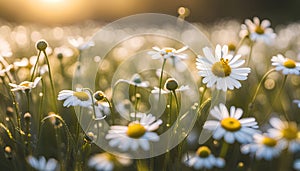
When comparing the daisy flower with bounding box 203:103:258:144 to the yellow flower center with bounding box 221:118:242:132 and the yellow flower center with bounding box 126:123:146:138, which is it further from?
the yellow flower center with bounding box 126:123:146:138

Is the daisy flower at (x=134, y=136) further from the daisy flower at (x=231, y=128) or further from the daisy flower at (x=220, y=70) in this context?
the daisy flower at (x=220, y=70)

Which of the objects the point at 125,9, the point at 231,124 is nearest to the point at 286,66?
the point at 231,124

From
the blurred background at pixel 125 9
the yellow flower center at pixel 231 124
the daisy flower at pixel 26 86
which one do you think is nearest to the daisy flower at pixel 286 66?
the yellow flower center at pixel 231 124

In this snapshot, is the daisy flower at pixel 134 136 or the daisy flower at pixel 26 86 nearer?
the daisy flower at pixel 134 136

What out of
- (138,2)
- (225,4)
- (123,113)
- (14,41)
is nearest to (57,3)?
(138,2)

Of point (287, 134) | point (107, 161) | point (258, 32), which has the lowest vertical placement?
point (107, 161)

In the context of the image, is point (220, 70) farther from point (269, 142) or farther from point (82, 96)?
point (82, 96)

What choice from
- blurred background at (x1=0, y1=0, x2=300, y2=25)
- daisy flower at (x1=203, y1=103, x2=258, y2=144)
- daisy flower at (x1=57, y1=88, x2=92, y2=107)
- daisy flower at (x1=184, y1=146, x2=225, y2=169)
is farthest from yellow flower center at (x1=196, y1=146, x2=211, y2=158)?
blurred background at (x1=0, y1=0, x2=300, y2=25)
